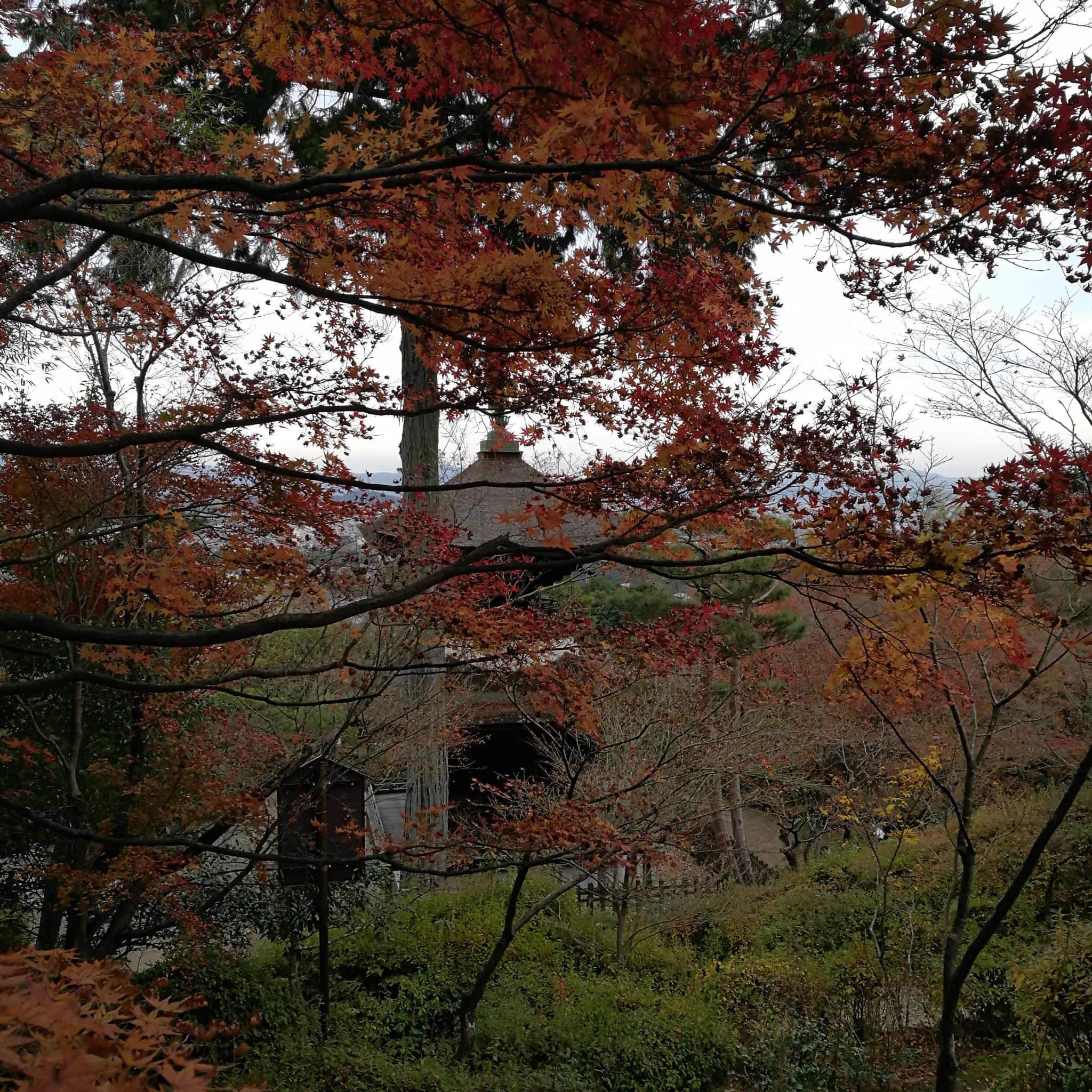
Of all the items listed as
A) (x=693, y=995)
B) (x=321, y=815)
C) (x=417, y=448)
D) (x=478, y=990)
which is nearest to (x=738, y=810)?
(x=693, y=995)

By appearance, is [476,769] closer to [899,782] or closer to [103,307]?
[899,782]

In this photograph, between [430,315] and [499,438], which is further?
[499,438]

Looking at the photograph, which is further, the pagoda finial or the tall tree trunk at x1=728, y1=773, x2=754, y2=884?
the tall tree trunk at x1=728, y1=773, x2=754, y2=884

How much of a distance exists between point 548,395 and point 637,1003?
6480mm

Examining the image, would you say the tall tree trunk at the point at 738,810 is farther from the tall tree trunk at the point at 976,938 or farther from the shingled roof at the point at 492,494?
the tall tree trunk at the point at 976,938

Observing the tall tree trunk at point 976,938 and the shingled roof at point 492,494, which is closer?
the tall tree trunk at point 976,938

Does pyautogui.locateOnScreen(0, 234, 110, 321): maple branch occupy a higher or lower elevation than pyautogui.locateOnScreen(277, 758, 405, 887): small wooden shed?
higher

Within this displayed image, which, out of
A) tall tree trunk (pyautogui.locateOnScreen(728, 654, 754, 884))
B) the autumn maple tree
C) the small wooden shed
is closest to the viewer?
the autumn maple tree

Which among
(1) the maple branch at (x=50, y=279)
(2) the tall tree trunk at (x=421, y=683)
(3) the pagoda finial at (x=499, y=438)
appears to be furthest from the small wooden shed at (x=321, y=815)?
(1) the maple branch at (x=50, y=279)

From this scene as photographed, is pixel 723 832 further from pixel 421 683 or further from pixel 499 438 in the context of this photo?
pixel 499 438

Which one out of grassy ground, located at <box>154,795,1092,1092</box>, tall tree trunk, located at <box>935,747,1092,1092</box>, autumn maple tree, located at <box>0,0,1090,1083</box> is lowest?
grassy ground, located at <box>154,795,1092,1092</box>

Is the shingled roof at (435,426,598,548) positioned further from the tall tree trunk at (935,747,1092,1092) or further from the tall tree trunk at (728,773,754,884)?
the tall tree trunk at (935,747,1092,1092)

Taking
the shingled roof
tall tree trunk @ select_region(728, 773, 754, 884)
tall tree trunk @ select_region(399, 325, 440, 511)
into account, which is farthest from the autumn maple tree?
tall tree trunk @ select_region(728, 773, 754, 884)

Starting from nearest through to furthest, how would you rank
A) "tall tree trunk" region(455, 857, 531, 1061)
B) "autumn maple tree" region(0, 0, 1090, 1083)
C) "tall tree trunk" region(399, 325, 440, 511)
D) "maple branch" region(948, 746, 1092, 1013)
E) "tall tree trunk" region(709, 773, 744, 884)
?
"autumn maple tree" region(0, 0, 1090, 1083) → "maple branch" region(948, 746, 1092, 1013) → "tall tree trunk" region(455, 857, 531, 1061) → "tall tree trunk" region(399, 325, 440, 511) → "tall tree trunk" region(709, 773, 744, 884)
